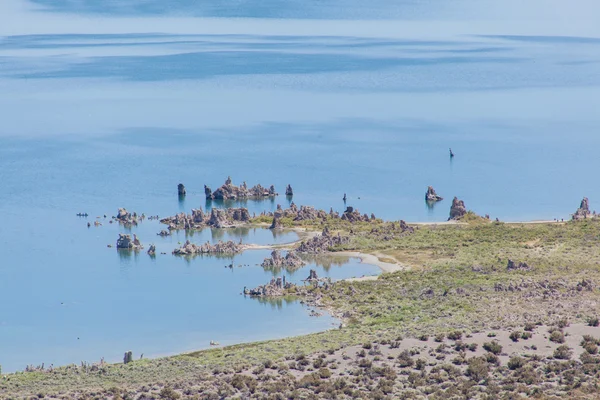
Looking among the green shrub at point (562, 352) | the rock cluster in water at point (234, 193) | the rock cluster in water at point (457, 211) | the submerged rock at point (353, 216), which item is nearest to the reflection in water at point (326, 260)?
the submerged rock at point (353, 216)

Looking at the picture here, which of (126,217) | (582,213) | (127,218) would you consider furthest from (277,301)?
(582,213)

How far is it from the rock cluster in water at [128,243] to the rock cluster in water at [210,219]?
5.54 m

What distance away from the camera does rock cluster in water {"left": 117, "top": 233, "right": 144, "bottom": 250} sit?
77.4m

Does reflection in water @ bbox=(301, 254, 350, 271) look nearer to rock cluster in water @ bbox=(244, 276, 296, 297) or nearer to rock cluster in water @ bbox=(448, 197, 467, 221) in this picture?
rock cluster in water @ bbox=(244, 276, 296, 297)

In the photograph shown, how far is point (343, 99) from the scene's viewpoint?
558 feet

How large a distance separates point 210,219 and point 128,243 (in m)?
8.08

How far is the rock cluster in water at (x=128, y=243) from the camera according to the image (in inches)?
3049

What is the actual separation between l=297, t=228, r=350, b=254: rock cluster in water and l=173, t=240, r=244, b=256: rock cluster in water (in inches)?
179

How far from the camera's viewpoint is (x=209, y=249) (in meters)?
76.6

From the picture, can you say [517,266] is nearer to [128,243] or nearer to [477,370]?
[477,370]

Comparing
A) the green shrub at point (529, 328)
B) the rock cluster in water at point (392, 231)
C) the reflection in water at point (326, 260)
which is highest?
the rock cluster in water at point (392, 231)

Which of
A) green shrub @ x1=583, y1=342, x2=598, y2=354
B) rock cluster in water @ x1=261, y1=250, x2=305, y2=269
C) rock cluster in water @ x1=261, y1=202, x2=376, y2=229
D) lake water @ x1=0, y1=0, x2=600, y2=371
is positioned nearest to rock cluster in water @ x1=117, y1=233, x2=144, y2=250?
lake water @ x1=0, y1=0, x2=600, y2=371

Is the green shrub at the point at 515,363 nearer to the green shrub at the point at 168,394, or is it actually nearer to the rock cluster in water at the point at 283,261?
the green shrub at the point at 168,394

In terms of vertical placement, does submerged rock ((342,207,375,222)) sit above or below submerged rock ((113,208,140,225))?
below
